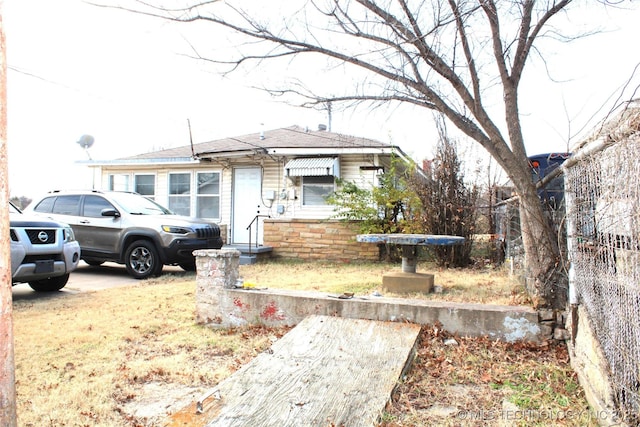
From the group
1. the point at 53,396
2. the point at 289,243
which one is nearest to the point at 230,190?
the point at 289,243

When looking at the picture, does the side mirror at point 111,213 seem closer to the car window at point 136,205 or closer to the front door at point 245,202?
the car window at point 136,205

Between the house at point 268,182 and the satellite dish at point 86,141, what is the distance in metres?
0.98

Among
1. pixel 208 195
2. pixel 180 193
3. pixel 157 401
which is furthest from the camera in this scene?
pixel 180 193

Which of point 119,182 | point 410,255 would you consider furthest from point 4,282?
point 119,182

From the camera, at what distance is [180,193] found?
1385 cm

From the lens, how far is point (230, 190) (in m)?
13.1

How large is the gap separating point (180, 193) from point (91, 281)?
5613mm

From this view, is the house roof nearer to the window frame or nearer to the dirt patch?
the window frame

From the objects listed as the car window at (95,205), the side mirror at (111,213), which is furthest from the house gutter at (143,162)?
the side mirror at (111,213)

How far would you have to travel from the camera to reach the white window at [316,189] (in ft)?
40.5

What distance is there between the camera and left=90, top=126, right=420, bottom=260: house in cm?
1165

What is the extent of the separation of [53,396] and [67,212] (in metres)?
7.51

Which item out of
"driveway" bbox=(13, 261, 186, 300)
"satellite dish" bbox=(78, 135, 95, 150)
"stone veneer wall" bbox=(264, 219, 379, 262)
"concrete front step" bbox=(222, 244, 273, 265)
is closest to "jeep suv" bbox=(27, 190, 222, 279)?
"driveway" bbox=(13, 261, 186, 300)

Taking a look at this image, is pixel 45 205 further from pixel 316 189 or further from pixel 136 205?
pixel 316 189
